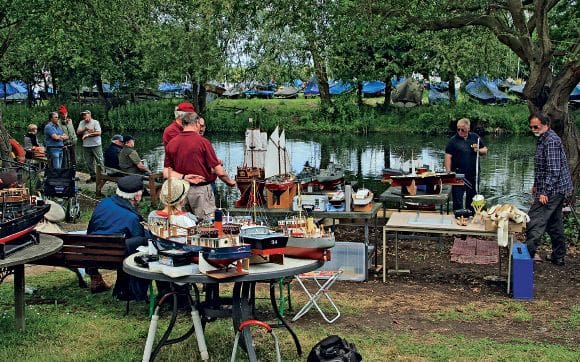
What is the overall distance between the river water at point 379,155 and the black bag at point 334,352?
36.2ft

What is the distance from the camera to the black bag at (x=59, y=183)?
1221 centimetres

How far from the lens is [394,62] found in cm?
3512

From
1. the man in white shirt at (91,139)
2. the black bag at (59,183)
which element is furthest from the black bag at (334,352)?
the man in white shirt at (91,139)

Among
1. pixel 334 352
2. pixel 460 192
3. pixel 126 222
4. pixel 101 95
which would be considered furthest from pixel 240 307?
pixel 101 95

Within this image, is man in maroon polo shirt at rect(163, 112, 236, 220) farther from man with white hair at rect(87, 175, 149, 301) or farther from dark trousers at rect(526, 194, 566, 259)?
dark trousers at rect(526, 194, 566, 259)

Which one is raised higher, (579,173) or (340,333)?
(579,173)

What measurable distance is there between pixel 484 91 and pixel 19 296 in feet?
126

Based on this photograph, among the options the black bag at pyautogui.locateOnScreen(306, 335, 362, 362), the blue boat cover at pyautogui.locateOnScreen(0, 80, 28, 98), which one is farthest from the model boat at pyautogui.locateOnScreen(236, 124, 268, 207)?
the blue boat cover at pyautogui.locateOnScreen(0, 80, 28, 98)

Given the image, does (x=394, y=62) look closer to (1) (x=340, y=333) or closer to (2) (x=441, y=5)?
(2) (x=441, y=5)

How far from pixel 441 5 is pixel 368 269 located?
4940 millimetres

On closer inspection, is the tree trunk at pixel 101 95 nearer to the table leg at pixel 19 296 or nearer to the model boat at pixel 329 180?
the model boat at pixel 329 180

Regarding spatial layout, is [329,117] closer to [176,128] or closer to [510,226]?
[176,128]

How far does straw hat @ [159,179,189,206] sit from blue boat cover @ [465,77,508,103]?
37.5 m

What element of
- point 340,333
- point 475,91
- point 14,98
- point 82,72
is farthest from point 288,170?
point 14,98
